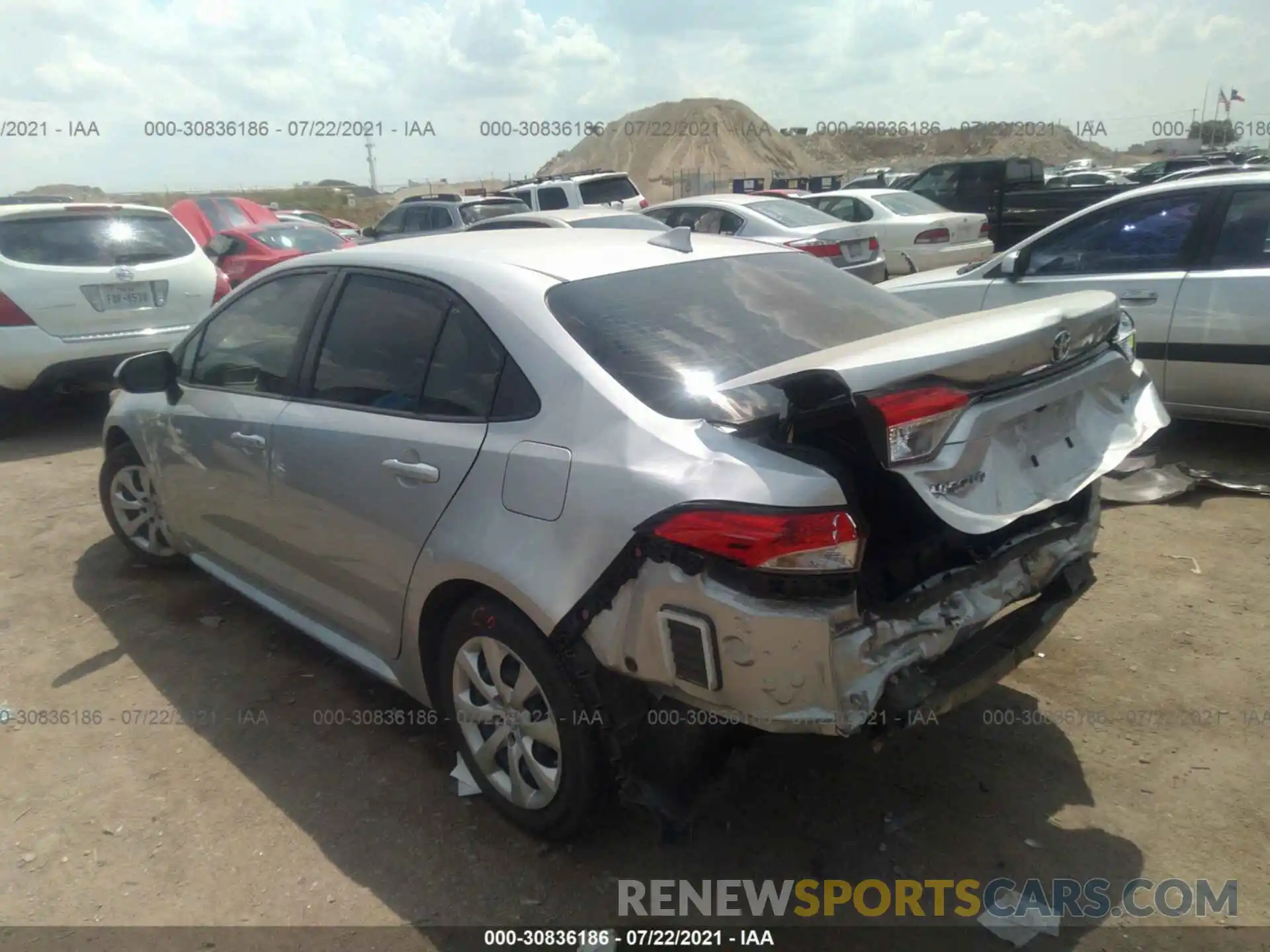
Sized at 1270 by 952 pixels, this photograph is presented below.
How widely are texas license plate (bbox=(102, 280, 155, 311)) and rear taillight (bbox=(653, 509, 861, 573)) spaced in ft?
21.3

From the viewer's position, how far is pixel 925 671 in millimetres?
2273

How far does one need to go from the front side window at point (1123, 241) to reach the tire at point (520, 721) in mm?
4669

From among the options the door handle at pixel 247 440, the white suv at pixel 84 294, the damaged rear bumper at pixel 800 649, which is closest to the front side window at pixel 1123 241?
the damaged rear bumper at pixel 800 649

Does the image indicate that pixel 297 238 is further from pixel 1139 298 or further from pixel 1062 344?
pixel 1062 344

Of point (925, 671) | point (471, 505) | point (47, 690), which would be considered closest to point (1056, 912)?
point (925, 671)

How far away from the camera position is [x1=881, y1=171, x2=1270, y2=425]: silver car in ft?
16.3

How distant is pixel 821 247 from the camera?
31.3ft

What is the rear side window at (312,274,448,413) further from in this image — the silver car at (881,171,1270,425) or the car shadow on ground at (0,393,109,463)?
the car shadow on ground at (0,393,109,463)

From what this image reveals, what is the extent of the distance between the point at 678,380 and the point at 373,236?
43.5 ft

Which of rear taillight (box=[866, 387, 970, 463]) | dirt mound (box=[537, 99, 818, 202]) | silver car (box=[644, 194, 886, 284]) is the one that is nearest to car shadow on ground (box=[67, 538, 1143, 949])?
rear taillight (box=[866, 387, 970, 463])

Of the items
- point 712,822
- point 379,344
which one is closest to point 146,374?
point 379,344

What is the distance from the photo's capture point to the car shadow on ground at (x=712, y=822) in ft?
8.23

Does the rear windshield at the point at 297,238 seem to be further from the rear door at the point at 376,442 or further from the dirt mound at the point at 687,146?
the dirt mound at the point at 687,146

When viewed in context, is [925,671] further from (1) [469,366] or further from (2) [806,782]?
(1) [469,366]
